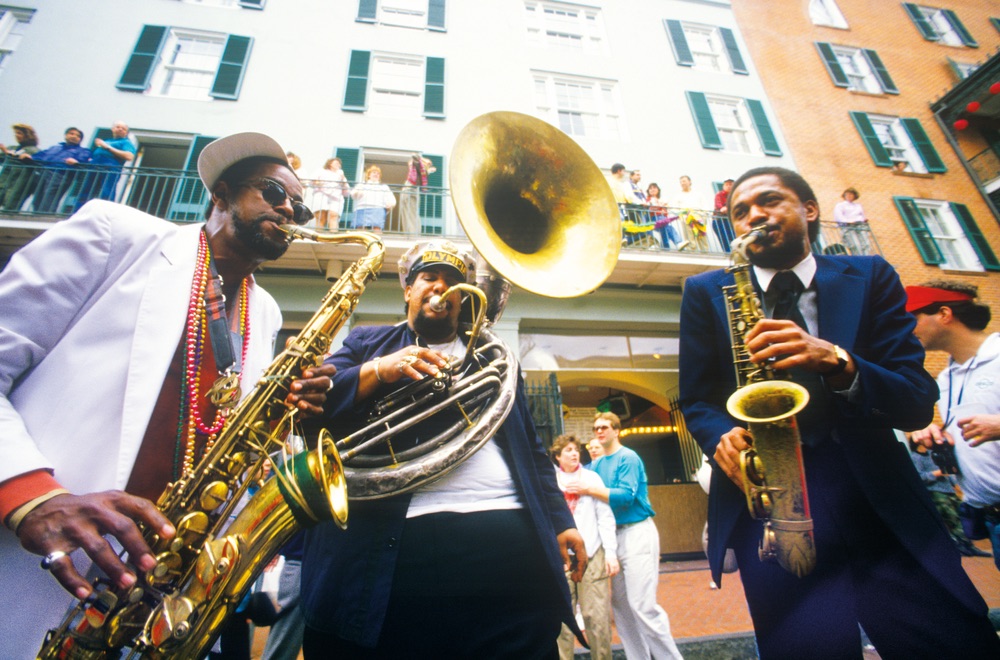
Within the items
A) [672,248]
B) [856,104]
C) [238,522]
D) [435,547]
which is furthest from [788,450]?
[856,104]

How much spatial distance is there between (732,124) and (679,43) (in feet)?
9.37

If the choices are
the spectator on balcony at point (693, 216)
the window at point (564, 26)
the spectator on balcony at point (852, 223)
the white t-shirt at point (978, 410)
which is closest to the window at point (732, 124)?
the spectator on balcony at point (852, 223)

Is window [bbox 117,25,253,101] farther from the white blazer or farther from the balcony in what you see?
the white blazer

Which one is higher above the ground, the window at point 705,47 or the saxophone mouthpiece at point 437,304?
the window at point 705,47

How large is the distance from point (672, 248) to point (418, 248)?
797 cm

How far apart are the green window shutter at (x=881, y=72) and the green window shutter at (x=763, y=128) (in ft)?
15.2

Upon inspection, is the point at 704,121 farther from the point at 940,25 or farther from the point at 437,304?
the point at 437,304

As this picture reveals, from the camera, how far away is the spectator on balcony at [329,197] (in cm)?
802

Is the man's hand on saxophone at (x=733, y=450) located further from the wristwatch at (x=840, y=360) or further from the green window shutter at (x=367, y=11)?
the green window shutter at (x=367, y=11)

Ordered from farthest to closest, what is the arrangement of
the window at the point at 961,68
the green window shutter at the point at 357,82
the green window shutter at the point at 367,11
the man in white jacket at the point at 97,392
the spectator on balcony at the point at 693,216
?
1. the window at the point at 961,68
2. the green window shutter at the point at 367,11
3. the green window shutter at the point at 357,82
4. the spectator on balcony at the point at 693,216
5. the man in white jacket at the point at 97,392

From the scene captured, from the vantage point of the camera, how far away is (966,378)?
282cm

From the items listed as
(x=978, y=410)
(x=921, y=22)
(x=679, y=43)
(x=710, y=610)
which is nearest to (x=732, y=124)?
(x=679, y=43)

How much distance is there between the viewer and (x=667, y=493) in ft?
27.6

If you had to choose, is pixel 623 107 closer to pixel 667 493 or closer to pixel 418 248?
pixel 667 493
